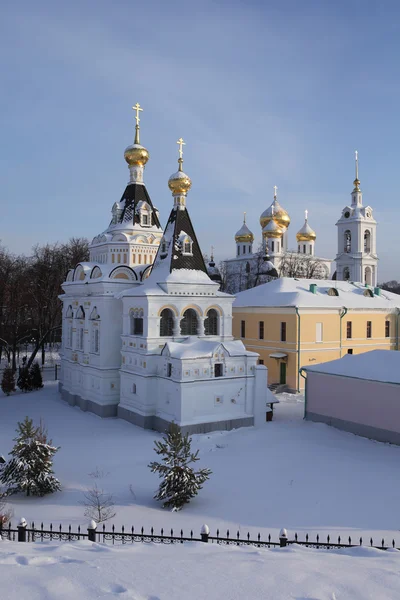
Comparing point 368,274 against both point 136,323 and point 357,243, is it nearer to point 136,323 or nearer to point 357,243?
point 357,243

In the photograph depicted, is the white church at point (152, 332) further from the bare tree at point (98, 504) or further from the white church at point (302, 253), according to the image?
the white church at point (302, 253)

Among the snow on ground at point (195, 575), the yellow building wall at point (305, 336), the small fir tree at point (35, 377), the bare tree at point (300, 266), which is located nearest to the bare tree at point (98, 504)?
the snow on ground at point (195, 575)

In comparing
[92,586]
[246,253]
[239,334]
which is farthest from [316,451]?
[246,253]

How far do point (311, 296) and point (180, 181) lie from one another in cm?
963

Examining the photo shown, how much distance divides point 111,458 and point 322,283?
1821cm

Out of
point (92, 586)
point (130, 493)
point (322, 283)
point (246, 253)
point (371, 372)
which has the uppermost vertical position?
point (246, 253)

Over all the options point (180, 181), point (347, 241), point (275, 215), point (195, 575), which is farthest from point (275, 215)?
point (195, 575)

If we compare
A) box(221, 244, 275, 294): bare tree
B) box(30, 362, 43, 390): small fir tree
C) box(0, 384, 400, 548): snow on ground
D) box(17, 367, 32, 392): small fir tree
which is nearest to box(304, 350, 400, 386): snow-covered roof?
box(0, 384, 400, 548): snow on ground

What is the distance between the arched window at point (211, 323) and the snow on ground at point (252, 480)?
14.7 feet

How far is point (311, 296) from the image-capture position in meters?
26.8

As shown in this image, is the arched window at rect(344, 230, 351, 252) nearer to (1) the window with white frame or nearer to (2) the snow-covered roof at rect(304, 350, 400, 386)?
(1) the window with white frame

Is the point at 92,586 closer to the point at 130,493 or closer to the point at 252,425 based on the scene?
the point at 130,493

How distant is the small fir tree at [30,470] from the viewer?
12.1 meters

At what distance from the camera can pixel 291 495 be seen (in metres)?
11.9
